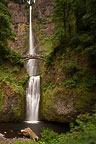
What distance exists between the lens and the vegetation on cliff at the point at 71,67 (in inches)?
332

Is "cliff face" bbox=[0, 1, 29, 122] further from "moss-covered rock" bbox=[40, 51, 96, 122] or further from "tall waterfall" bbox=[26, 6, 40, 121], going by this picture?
"moss-covered rock" bbox=[40, 51, 96, 122]

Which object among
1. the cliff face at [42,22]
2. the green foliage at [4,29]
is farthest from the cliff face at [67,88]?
the cliff face at [42,22]

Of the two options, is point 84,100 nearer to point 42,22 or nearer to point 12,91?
point 12,91

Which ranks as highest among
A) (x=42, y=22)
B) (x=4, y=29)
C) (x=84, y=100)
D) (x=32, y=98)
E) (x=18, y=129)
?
(x=42, y=22)

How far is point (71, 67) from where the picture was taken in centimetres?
970

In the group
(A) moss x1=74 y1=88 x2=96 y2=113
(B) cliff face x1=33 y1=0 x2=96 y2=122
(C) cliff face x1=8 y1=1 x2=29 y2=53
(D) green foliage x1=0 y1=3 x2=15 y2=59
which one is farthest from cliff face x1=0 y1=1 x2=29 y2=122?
(C) cliff face x1=8 y1=1 x2=29 y2=53

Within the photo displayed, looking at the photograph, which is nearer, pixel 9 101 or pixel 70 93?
pixel 70 93

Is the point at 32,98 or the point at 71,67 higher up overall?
the point at 71,67

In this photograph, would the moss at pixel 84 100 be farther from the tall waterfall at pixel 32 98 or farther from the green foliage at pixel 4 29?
the green foliage at pixel 4 29

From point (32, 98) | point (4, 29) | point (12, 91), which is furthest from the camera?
point (4, 29)

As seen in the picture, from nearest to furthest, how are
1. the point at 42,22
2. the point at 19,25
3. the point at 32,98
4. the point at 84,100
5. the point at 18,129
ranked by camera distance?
the point at 18,129, the point at 84,100, the point at 32,98, the point at 42,22, the point at 19,25

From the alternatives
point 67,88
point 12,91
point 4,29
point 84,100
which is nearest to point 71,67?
point 67,88

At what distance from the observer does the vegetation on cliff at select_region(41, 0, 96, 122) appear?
844cm

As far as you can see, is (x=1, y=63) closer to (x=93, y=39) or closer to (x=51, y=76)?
(x=51, y=76)
